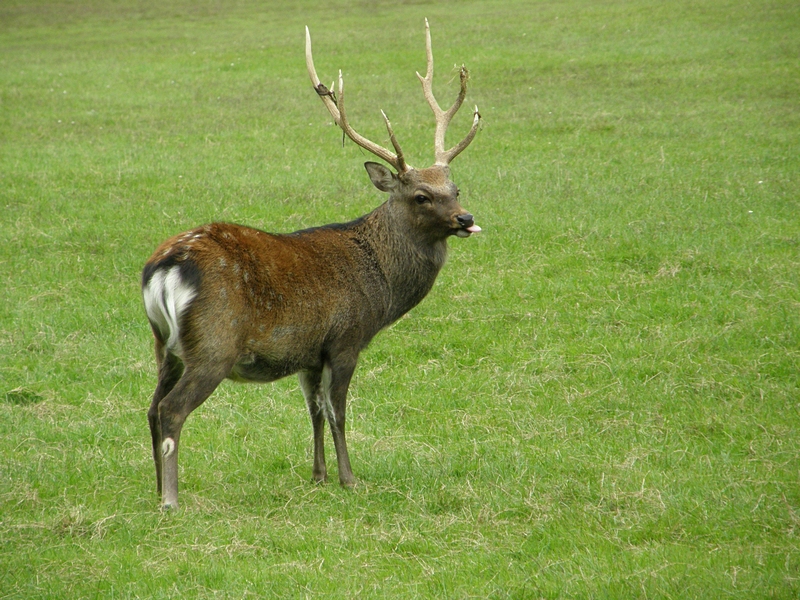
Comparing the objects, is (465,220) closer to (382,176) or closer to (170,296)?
(382,176)

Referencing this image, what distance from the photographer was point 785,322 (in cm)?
788

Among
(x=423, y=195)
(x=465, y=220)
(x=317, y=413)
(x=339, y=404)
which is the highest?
(x=423, y=195)

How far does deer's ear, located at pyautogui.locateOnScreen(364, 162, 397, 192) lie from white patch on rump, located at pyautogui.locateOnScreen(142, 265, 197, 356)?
1.77 metres

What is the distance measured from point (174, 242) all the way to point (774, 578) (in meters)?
3.50

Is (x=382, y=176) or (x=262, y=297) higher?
(x=382, y=176)

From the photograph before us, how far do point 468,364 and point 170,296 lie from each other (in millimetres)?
3114

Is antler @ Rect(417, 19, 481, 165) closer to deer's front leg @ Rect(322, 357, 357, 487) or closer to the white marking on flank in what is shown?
deer's front leg @ Rect(322, 357, 357, 487)

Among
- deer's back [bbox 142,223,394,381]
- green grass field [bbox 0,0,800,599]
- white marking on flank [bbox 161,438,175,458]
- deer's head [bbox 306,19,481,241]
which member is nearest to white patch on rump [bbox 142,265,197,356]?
deer's back [bbox 142,223,394,381]

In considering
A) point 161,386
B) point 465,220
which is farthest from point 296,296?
point 465,220

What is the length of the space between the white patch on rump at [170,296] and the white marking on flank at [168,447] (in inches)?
19.4

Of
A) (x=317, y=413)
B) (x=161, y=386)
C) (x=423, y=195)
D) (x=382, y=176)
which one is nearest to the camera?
(x=161, y=386)

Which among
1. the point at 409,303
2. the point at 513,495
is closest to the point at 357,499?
the point at 513,495

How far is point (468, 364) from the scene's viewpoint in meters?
7.67

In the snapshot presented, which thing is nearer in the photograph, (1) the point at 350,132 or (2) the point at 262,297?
(2) the point at 262,297
